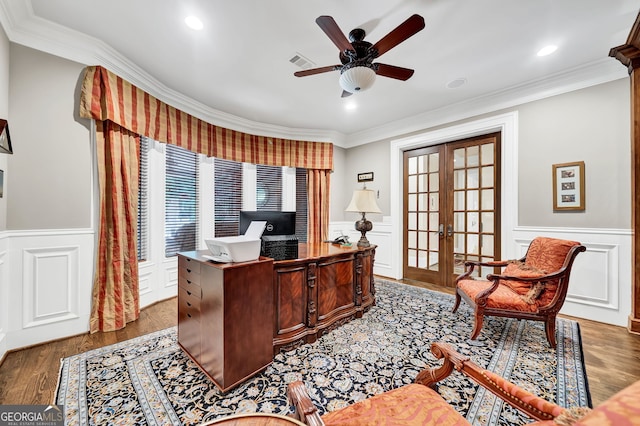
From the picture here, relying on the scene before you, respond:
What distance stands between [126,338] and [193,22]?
2862 mm

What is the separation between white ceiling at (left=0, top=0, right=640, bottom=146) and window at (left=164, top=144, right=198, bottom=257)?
0.71 metres

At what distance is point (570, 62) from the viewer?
271 centimetres

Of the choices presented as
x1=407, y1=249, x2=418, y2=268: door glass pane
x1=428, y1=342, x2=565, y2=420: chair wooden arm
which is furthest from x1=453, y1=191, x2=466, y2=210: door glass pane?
x1=428, y1=342, x2=565, y2=420: chair wooden arm

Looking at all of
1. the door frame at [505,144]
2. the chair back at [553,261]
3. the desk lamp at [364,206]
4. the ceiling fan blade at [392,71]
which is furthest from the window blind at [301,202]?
the chair back at [553,261]

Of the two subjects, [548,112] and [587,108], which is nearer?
[587,108]

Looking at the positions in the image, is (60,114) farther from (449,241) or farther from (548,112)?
(548,112)

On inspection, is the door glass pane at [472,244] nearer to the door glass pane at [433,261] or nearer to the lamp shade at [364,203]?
the door glass pane at [433,261]

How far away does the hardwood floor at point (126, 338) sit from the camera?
5.47 feet

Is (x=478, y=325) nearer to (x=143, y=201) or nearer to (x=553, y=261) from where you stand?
(x=553, y=261)

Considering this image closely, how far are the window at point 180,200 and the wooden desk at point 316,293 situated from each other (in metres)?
2.13

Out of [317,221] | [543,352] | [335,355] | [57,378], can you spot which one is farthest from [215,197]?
[543,352]

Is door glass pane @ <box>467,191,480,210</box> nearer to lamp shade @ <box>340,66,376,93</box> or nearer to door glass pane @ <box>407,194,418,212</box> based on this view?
door glass pane @ <box>407,194,418,212</box>

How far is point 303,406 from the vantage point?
883mm

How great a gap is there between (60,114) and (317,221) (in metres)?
3.66
